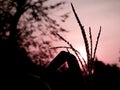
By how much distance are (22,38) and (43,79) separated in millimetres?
17014

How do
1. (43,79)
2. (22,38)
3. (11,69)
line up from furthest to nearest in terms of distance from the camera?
(22,38) → (11,69) → (43,79)

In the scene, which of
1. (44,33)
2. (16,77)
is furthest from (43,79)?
(44,33)

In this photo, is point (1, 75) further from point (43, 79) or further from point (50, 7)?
point (43, 79)

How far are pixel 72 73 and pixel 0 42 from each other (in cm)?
1582

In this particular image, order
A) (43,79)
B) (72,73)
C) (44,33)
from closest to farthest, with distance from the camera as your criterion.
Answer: (72,73), (43,79), (44,33)

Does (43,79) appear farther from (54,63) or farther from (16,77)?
(16,77)

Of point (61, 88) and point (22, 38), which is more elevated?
point (22, 38)

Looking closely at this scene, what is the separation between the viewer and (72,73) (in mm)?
1558

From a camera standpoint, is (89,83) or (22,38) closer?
(89,83)

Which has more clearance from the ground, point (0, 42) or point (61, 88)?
point (0, 42)

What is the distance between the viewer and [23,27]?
1877 centimetres

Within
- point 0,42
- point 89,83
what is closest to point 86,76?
point 89,83

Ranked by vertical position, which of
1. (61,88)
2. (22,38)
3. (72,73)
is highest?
(72,73)

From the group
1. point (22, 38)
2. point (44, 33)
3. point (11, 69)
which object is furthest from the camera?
point (44, 33)
